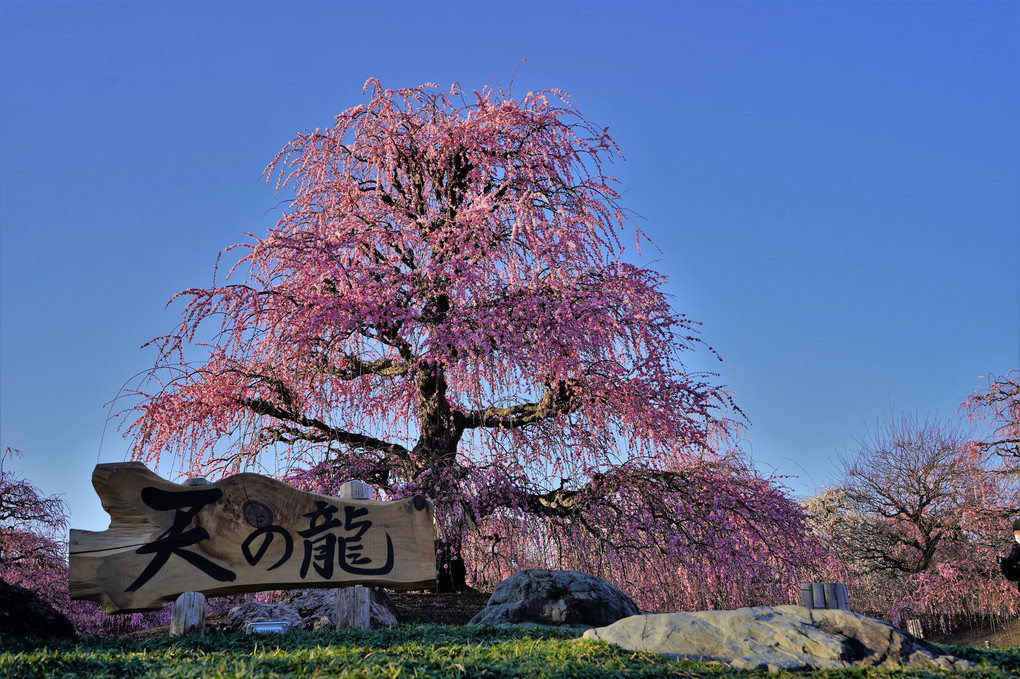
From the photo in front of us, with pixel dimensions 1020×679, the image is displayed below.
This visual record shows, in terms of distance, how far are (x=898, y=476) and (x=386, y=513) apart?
56.0 feet

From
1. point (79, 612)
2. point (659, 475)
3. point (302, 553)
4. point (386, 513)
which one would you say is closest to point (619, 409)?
point (659, 475)

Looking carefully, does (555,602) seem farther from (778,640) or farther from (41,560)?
(41,560)

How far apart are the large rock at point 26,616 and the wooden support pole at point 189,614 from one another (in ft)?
4.61

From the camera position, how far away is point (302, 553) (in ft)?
24.2

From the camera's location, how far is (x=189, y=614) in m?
7.13

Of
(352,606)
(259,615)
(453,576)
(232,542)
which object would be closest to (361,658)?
(352,606)

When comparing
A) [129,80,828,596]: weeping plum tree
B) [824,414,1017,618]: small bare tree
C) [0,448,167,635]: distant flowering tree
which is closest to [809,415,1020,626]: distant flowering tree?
[824,414,1017,618]: small bare tree

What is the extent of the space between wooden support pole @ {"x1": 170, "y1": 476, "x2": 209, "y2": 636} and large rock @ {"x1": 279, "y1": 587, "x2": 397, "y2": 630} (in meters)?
1.88

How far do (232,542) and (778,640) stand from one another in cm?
485

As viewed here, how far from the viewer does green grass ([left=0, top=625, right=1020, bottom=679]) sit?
535 centimetres

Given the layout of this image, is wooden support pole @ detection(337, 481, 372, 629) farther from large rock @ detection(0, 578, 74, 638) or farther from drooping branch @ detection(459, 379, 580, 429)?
drooping branch @ detection(459, 379, 580, 429)

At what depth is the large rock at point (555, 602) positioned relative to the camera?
358 inches

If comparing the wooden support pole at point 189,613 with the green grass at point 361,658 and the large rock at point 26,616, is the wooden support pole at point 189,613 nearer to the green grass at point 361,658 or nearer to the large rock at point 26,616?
the green grass at point 361,658

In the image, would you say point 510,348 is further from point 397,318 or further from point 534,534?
point 534,534
